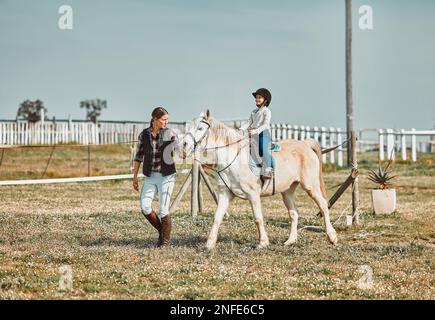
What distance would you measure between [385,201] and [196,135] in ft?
24.4

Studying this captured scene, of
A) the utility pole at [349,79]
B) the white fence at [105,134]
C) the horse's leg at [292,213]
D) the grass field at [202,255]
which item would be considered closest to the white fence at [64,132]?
the white fence at [105,134]

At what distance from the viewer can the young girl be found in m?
14.0

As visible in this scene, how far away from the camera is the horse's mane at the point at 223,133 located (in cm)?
1371

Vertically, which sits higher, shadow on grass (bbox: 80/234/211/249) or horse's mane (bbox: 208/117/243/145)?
horse's mane (bbox: 208/117/243/145)

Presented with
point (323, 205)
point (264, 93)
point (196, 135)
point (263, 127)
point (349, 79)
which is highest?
point (349, 79)

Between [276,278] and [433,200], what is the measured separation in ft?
42.7

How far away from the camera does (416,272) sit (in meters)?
12.1

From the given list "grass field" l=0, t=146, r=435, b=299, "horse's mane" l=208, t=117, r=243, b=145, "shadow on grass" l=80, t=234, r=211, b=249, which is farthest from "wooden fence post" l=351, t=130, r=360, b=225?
"horse's mane" l=208, t=117, r=243, b=145

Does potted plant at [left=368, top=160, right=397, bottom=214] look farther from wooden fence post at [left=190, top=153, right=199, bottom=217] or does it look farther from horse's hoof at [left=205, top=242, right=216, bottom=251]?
horse's hoof at [left=205, top=242, right=216, bottom=251]

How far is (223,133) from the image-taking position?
543 inches

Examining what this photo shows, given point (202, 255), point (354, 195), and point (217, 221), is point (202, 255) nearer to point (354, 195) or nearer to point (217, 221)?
point (217, 221)

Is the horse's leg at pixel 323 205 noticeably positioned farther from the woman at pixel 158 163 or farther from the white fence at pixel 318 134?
the white fence at pixel 318 134

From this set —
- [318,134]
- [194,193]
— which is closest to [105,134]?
[318,134]
